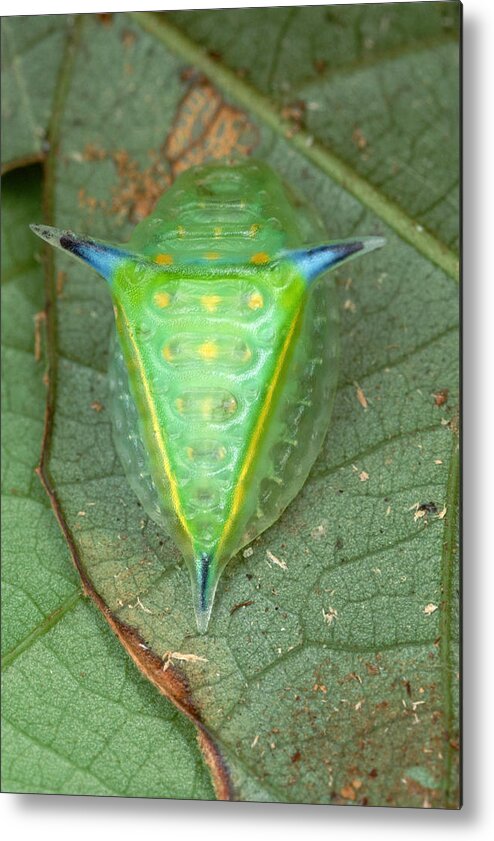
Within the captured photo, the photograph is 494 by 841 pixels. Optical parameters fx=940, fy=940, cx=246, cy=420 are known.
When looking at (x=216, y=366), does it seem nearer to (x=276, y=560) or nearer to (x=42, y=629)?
(x=276, y=560)

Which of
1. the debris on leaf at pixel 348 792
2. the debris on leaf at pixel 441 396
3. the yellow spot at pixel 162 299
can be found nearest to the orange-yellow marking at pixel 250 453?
the yellow spot at pixel 162 299

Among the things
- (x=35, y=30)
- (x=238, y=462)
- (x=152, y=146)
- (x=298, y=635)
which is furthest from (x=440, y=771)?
(x=35, y=30)

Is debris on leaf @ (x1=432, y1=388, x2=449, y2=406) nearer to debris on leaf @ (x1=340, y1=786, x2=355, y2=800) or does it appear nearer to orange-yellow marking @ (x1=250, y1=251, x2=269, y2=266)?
orange-yellow marking @ (x1=250, y1=251, x2=269, y2=266)

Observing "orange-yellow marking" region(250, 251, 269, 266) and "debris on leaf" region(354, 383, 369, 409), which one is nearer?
"orange-yellow marking" region(250, 251, 269, 266)

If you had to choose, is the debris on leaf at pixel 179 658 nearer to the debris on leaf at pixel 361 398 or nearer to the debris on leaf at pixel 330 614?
the debris on leaf at pixel 330 614

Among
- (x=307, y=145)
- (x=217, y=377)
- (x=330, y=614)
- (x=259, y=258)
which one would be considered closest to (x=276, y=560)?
(x=330, y=614)

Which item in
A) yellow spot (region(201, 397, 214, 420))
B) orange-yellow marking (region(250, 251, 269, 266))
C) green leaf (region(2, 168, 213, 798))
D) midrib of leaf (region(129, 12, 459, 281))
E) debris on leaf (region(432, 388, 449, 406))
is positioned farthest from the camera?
midrib of leaf (region(129, 12, 459, 281))

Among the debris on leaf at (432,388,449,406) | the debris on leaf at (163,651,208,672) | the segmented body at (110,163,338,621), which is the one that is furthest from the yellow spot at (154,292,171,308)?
the debris on leaf at (163,651,208,672)

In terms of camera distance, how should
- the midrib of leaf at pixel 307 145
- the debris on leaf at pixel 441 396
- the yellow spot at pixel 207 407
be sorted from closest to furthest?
the yellow spot at pixel 207 407 < the debris on leaf at pixel 441 396 < the midrib of leaf at pixel 307 145
